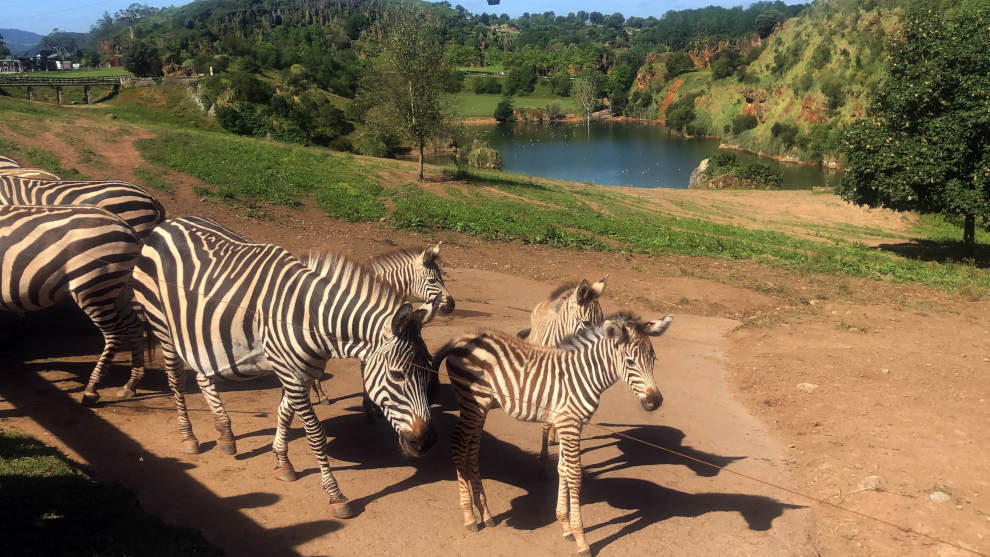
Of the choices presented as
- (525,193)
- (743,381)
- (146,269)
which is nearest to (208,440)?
(146,269)

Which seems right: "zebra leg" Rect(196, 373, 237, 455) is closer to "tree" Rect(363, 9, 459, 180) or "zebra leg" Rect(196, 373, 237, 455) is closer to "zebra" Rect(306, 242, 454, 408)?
"zebra" Rect(306, 242, 454, 408)

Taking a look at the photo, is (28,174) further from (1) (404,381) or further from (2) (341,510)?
(1) (404,381)

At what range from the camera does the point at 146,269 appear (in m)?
7.73

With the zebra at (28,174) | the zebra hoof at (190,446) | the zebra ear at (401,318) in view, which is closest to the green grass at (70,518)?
the zebra hoof at (190,446)

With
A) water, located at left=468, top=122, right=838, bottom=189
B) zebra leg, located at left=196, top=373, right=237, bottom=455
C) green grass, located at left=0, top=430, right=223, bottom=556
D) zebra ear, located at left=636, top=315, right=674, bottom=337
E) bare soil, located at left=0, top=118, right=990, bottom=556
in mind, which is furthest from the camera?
water, located at left=468, top=122, right=838, bottom=189

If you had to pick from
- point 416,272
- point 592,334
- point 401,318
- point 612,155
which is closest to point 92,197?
point 416,272

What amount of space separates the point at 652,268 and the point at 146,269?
14.5 metres

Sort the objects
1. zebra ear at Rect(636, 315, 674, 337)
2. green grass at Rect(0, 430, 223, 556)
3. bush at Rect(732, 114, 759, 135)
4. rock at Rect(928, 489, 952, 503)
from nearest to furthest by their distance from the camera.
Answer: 1. green grass at Rect(0, 430, 223, 556)
2. zebra ear at Rect(636, 315, 674, 337)
3. rock at Rect(928, 489, 952, 503)
4. bush at Rect(732, 114, 759, 135)

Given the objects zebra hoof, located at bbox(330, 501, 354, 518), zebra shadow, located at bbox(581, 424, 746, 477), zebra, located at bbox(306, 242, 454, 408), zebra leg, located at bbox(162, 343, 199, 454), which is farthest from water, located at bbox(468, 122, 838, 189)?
zebra hoof, located at bbox(330, 501, 354, 518)

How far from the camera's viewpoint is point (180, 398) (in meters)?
7.70

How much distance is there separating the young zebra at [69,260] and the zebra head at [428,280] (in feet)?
12.5

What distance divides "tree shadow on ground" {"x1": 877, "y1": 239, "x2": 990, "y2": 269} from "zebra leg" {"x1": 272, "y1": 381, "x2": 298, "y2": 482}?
25.4 meters

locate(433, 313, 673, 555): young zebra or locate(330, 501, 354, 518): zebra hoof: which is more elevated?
locate(433, 313, 673, 555): young zebra

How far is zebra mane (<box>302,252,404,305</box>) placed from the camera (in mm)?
6637
